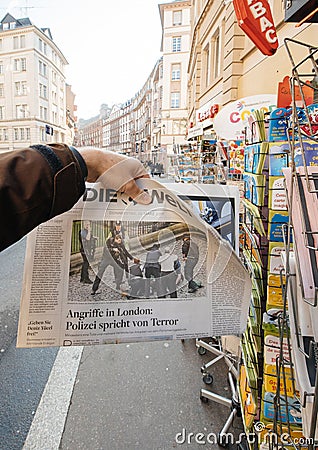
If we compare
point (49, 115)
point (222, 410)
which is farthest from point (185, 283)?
point (49, 115)

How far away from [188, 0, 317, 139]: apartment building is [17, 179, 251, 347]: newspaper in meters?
0.70

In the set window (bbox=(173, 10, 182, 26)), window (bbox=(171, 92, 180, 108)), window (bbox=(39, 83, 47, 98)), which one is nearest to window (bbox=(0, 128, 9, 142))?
window (bbox=(39, 83, 47, 98))

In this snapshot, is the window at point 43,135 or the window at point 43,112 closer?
the window at point 43,112

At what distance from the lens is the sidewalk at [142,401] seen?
1722 mm

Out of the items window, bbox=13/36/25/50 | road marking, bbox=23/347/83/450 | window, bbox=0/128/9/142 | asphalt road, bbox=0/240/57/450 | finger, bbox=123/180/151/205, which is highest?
window, bbox=13/36/25/50

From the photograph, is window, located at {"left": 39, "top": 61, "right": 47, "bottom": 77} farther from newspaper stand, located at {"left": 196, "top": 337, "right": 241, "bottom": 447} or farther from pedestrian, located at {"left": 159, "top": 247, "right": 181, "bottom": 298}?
pedestrian, located at {"left": 159, "top": 247, "right": 181, "bottom": 298}

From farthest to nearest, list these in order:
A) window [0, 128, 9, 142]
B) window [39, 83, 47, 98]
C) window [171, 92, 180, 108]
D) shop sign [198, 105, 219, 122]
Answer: window [39, 83, 47, 98]
window [0, 128, 9, 142]
window [171, 92, 180, 108]
shop sign [198, 105, 219, 122]

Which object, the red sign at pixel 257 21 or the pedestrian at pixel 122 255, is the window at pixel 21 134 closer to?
the red sign at pixel 257 21

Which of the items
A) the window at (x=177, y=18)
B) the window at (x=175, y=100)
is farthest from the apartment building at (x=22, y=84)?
the window at (x=177, y=18)

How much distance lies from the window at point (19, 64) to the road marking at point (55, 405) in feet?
132

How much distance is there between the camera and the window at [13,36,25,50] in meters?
36.0

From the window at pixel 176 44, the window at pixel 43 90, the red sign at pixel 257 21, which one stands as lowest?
the red sign at pixel 257 21

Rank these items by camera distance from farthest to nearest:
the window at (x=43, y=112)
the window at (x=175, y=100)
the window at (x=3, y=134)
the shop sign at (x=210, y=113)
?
1. the window at (x=43, y=112)
2. the window at (x=3, y=134)
3. the window at (x=175, y=100)
4. the shop sign at (x=210, y=113)

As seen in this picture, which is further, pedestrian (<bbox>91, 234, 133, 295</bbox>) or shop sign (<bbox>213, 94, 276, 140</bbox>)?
shop sign (<bbox>213, 94, 276, 140</bbox>)
